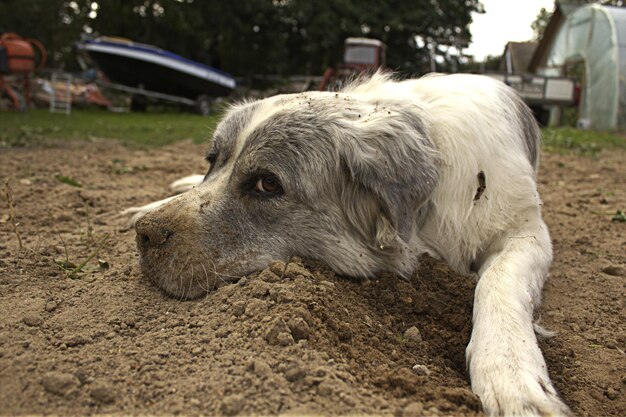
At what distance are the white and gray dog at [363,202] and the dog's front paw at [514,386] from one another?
0.16 metres

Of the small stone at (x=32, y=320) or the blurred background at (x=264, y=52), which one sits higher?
the blurred background at (x=264, y=52)

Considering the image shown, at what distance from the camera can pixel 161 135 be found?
1062cm

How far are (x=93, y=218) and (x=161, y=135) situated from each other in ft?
21.9

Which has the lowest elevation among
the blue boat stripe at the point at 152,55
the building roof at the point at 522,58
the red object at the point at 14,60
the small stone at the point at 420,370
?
the small stone at the point at 420,370

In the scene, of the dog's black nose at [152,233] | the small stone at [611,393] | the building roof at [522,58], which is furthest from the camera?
the building roof at [522,58]

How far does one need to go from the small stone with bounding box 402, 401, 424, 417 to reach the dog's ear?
1126 mm

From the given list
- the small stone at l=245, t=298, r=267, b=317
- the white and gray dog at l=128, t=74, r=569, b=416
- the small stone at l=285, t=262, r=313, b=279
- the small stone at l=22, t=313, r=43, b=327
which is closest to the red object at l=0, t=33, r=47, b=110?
the white and gray dog at l=128, t=74, r=569, b=416

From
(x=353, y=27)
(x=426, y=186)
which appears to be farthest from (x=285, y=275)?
(x=353, y=27)

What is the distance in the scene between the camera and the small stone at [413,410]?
5.65ft

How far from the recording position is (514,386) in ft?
6.49

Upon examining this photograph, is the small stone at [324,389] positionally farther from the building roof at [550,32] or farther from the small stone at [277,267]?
the building roof at [550,32]

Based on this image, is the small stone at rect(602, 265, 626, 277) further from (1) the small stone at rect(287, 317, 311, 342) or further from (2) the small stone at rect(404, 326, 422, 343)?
(1) the small stone at rect(287, 317, 311, 342)

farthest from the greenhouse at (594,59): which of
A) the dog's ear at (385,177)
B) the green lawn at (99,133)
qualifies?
the dog's ear at (385,177)

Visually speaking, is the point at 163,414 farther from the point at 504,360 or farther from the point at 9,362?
the point at 504,360
